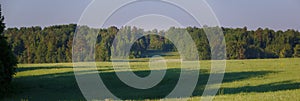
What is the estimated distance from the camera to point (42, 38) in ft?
401

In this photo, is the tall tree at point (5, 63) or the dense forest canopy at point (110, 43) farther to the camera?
the dense forest canopy at point (110, 43)

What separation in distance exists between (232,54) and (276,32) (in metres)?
21.1

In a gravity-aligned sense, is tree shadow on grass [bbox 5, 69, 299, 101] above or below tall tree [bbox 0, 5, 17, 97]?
below

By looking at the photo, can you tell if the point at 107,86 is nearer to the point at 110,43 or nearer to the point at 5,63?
the point at 5,63

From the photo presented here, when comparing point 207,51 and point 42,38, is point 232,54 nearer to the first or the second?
point 207,51

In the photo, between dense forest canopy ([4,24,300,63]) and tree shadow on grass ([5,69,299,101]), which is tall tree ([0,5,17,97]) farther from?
dense forest canopy ([4,24,300,63])

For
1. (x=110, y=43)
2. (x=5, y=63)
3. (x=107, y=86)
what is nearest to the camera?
(x=5, y=63)

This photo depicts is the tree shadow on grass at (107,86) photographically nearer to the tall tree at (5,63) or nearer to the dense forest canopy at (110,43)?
the tall tree at (5,63)

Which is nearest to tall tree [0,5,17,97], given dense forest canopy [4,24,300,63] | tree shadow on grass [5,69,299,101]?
tree shadow on grass [5,69,299,101]

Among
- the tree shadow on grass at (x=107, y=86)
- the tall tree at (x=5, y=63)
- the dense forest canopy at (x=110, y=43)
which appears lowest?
the tree shadow on grass at (x=107, y=86)

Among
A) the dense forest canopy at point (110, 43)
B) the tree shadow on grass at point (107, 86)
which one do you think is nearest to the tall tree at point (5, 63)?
the tree shadow on grass at point (107, 86)

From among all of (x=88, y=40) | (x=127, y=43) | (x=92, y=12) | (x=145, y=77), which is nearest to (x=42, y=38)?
(x=88, y=40)

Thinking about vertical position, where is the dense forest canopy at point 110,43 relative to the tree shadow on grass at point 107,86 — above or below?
above

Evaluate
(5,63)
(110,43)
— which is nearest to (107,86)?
(5,63)
